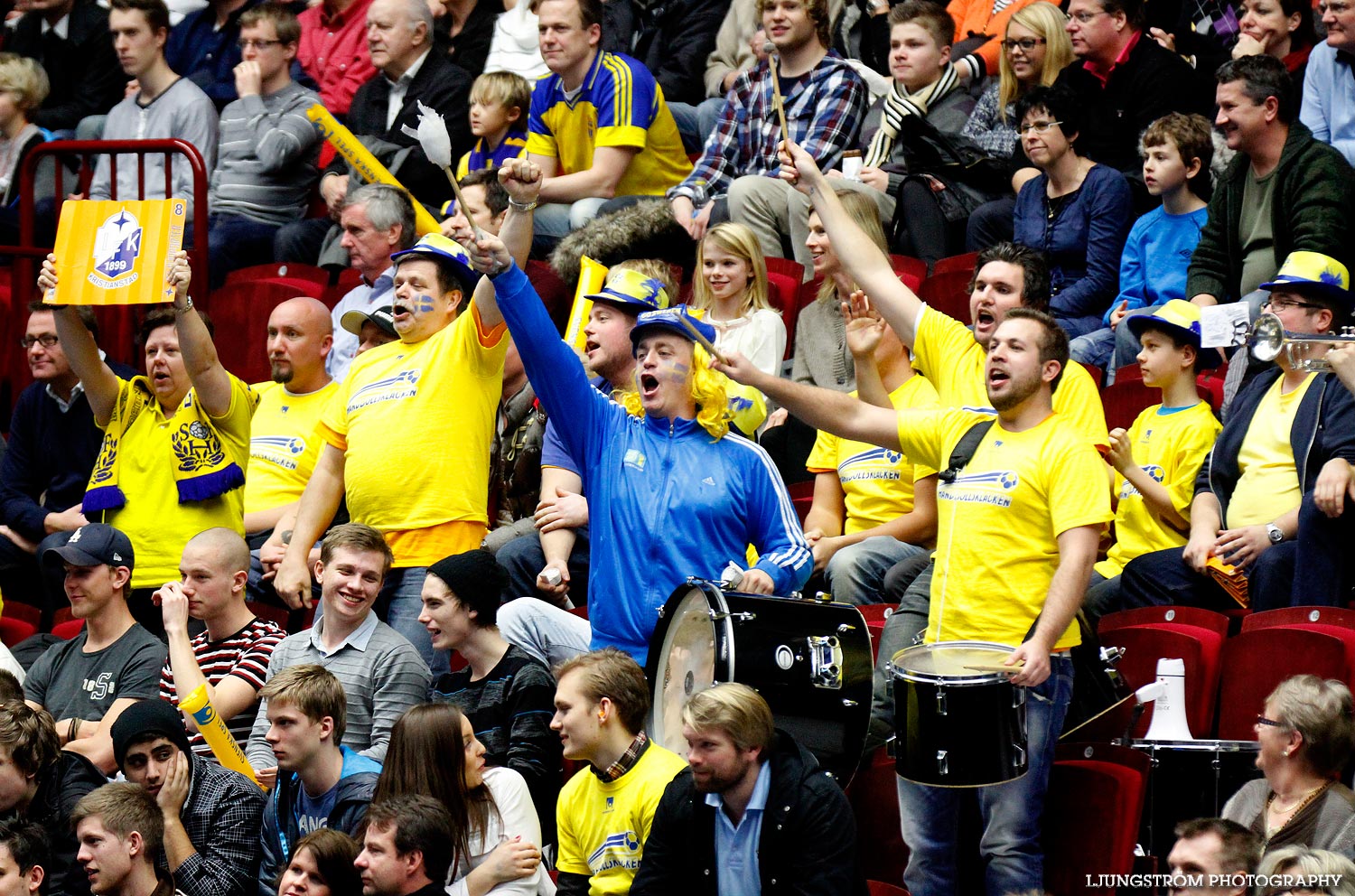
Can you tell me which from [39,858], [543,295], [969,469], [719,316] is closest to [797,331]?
[719,316]

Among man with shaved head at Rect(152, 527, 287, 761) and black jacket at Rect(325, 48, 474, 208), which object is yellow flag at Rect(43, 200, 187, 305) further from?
black jacket at Rect(325, 48, 474, 208)

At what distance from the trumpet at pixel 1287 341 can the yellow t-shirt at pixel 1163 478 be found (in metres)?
0.60

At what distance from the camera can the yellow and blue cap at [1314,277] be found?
6.42 m

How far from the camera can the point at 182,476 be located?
7383 millimetres

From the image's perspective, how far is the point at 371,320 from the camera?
7.76 m

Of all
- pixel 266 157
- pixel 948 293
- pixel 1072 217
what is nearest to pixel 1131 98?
pixel 1072 217

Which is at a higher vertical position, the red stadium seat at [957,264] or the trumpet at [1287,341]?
the trumpet at [1287,341]

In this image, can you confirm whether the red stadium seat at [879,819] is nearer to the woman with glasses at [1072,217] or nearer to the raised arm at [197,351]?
the woman with glasses at [1072,217]

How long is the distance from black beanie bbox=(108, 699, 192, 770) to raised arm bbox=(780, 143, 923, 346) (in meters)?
2.47

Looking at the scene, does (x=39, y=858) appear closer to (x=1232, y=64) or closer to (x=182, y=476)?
(x=182, y=476)

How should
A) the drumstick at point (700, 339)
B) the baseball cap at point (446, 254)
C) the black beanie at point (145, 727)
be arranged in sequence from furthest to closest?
the baseball cap at point (446, 254)
the black beanie at point (145, 727)
the drumstick at point (700, 339)

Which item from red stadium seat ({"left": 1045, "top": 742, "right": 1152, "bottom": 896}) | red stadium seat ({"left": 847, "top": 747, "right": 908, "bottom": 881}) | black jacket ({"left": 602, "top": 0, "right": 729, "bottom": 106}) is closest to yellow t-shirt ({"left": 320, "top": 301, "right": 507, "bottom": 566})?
red stadium seat ({"left": 847, "top": 747, "right": 908, "bottom": 881})

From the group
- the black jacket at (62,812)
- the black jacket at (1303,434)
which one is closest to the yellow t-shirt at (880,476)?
the black jacket at (1303,434)

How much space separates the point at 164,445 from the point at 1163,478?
379 cm
